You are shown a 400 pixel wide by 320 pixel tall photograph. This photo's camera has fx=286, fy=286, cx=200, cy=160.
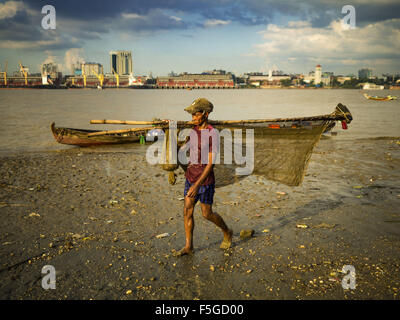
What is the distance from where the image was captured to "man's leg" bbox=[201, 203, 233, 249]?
4398 millimetres

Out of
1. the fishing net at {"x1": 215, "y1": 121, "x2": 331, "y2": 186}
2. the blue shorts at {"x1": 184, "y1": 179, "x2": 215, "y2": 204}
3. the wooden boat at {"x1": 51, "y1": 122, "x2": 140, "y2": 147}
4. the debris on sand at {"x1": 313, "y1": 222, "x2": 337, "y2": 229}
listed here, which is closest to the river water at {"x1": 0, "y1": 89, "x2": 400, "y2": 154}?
the wooden boat at {"x1": 51, "y1": 122, "x2": 140, "y2": 147}

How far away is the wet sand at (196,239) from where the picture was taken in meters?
3.89

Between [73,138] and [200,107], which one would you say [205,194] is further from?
[73,138]

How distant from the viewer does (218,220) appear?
4.64 metres

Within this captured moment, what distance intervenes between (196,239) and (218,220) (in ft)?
2.76

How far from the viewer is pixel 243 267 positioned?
4359 millimetres

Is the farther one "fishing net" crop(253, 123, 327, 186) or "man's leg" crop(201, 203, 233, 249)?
"fishing net" crop(253, 123, 327, 186)

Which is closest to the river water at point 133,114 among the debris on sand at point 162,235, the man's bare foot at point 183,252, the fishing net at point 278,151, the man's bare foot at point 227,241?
the debris on sand at point 162,235

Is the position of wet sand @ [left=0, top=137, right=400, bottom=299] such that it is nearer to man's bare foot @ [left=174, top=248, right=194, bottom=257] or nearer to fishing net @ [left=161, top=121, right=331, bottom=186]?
man's bare foot @ [left=174, top=248, right=194, bottom=257]

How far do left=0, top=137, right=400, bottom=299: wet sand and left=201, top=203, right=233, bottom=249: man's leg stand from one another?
5.1 inches

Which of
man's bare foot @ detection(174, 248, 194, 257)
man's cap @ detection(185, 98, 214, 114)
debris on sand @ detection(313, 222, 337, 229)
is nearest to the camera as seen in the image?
man's cap @ detection(185, 98, 214, 114)

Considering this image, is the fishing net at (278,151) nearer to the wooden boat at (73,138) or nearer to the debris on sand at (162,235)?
the debris on sand at (162,235)

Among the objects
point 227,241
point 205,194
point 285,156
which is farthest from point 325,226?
point 205,194
